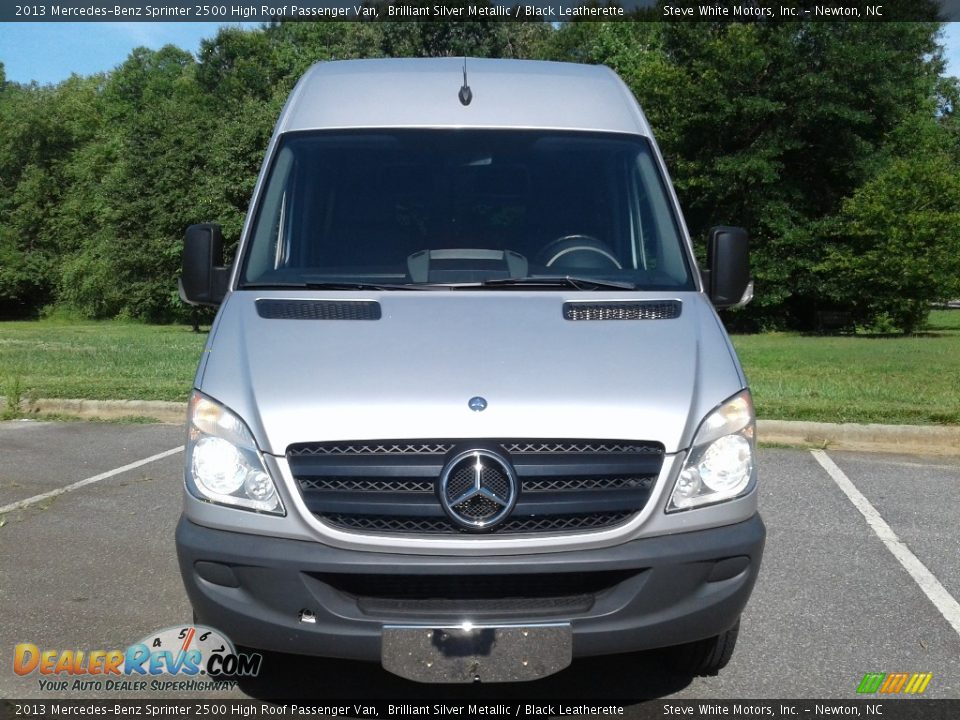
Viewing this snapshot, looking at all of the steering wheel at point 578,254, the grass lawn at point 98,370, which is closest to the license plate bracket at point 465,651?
the steering wheel at point 578,254

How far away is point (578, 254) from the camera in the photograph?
4.91 m

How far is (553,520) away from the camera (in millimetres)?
3600

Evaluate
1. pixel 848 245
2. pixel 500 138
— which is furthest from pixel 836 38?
pixel 500 138

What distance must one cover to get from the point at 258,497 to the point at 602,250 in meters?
2.05

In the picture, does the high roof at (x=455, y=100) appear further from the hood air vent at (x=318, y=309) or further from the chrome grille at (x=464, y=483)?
the chrome grille at (x=464, y=483)

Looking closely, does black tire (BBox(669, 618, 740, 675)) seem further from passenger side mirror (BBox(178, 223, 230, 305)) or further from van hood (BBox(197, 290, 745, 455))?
passenger side mirror (BBox(178, 223, 230, 305))

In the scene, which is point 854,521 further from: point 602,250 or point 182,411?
point 182,411

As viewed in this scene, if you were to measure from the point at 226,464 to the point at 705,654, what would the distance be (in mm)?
1924

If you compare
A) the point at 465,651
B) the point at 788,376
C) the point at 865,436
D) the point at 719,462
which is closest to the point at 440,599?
the point at 465,651

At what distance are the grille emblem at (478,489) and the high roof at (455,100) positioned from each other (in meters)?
2.17

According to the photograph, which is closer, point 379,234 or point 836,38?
point 379,234

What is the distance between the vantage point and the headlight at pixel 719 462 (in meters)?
3.70

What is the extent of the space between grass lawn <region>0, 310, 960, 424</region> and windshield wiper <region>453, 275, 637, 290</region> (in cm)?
596

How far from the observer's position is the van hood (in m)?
3.62
